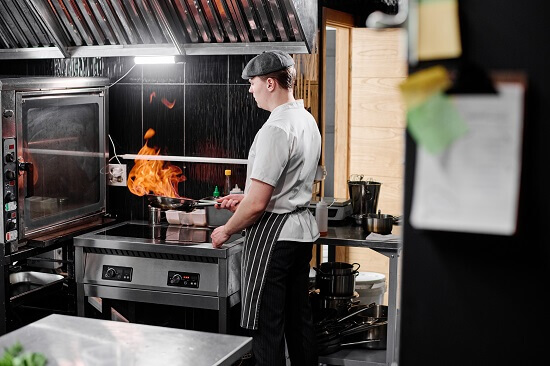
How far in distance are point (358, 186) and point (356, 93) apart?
1.48 metres

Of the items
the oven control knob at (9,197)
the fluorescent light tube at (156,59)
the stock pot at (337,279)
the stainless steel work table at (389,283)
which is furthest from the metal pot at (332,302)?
the oven control knob at (9,197)

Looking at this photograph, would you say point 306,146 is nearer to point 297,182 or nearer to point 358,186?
point 297,182

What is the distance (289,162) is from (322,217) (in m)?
0.49

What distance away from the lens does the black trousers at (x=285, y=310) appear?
3936 mm

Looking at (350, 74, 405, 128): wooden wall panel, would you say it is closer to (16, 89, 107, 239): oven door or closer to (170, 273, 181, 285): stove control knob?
(16, 89, 107, 239): oven door

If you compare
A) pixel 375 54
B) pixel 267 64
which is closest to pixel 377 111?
pixel 375 54

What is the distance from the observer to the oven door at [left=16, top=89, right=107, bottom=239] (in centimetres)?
435

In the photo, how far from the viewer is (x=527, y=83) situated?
116 cm

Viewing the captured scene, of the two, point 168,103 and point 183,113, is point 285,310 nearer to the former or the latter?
point 183,113

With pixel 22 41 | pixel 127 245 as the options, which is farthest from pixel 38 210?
pixel 22 41

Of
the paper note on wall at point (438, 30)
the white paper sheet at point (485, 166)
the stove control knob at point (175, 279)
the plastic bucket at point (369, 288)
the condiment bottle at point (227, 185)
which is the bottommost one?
the plastic bucket at point (369, 288)

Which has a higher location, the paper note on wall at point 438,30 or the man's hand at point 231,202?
the paper note on wall at point 438,30

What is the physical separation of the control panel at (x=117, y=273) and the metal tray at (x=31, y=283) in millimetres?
386

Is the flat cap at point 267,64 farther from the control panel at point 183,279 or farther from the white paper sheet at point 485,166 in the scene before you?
the white paper sheet at point 485,166
